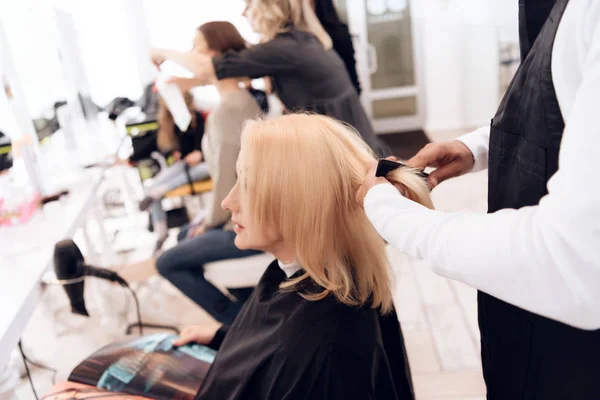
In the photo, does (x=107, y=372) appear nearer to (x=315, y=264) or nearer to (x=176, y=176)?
(x=315, y=264)

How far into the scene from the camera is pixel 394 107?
5242mm

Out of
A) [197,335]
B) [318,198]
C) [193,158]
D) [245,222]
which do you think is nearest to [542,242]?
Answer: [318,198]

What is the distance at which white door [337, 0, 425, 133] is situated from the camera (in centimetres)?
486

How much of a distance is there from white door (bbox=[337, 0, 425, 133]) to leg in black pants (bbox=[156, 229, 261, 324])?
11.6 feet

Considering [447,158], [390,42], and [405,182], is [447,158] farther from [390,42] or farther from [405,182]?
[390,42]

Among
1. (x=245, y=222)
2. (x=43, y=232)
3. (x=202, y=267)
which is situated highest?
(x=245, y=222)

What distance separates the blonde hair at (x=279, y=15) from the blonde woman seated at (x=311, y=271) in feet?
2.89

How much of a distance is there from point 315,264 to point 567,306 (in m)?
0.54

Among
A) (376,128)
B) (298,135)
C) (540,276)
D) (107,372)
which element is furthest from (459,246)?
(376,128)

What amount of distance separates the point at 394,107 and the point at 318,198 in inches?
176

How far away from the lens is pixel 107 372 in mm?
1170

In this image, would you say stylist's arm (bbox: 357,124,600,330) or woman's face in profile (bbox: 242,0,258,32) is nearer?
stylist's arm (bbox: 357,124,600,330)

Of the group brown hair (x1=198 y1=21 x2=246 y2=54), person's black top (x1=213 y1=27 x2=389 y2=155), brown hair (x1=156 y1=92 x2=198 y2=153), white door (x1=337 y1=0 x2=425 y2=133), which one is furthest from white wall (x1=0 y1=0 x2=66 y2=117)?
white door (x1=337 y1=0 x2=425 y2=133)

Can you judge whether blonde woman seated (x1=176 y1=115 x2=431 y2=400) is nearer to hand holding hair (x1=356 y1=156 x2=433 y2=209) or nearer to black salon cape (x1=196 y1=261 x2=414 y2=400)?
black salon cape (x1=196 y1=261 x2=414 y2=400)
